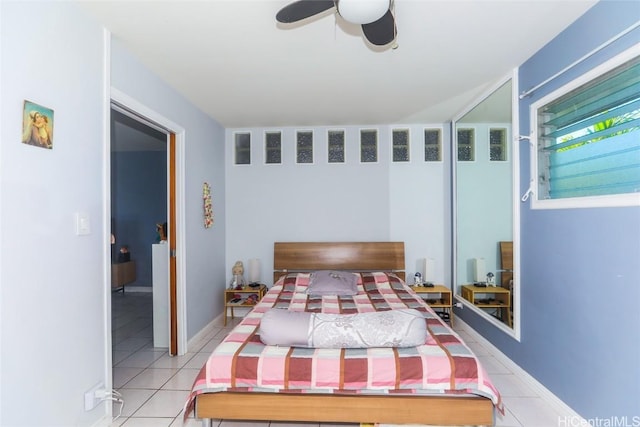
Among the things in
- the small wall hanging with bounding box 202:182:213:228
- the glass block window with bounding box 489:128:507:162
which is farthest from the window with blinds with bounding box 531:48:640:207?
the small wall hanging with bounding box 202:182:213:228

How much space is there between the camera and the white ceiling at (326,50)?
6.12 feet

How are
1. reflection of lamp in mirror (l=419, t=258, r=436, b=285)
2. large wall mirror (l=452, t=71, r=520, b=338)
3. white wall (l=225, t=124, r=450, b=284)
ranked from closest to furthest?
large wall mirror (l=452, t=71, r=520, b=338) → reflection of lamp in mirror (l=419, t=258, r=436, b=285) → white wall (l=225, t=124, r=450, b=284)

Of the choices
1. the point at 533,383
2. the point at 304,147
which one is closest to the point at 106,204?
the point at 304,147

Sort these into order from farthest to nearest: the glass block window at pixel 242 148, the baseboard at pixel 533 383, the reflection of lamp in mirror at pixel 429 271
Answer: the glass block window at pixel 242 148, the reflection of lamp in mirror at pixel 429 271, the baseboard at pixel 533 383

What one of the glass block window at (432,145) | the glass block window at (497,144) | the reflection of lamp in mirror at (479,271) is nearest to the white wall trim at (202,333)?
the reflection of lamp in mirror at (479,271)

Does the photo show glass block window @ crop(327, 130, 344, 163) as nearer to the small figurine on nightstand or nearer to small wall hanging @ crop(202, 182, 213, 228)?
small wall hanging @ crop(202, 182, 213, 228)

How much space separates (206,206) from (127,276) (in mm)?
2949

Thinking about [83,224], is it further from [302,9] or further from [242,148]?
[242,148]

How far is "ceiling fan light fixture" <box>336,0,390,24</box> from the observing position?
4.88ft

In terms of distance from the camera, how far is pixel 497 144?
347 cm

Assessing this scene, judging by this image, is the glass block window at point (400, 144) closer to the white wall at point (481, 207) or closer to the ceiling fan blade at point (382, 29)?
the white wall at point (481, 207)

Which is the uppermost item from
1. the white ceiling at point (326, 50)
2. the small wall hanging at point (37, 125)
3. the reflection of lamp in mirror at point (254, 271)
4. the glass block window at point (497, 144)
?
the white ceiling at point (326, 50)

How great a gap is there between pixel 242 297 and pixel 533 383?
10.6ft

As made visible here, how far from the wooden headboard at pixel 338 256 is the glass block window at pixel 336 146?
1.16 meters
